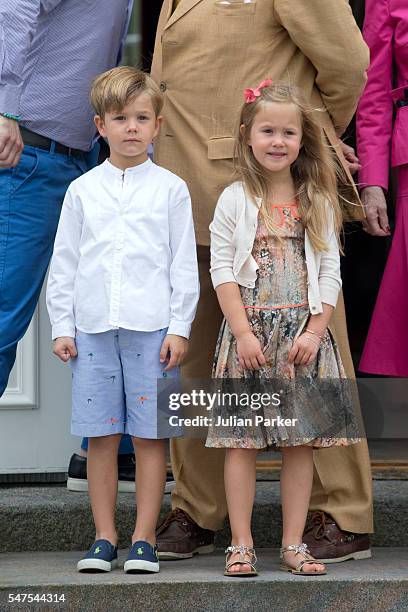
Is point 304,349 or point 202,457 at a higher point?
point 304,349

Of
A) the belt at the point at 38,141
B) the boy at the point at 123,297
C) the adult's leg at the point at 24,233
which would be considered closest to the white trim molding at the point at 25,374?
the adult's leg at the point at 24,233

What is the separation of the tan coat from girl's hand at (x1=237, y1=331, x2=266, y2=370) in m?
0.39

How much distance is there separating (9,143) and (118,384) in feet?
2.34

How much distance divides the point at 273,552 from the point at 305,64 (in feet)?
4.69

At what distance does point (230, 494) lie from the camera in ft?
10.3

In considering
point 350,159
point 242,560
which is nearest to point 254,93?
point 350,159

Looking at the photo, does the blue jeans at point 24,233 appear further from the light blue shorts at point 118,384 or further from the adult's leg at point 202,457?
the adult's leg at point 202,457

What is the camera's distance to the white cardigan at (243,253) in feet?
10.3

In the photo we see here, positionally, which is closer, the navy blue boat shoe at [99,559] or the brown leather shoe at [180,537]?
the navy blue boat shoe at [99,559]

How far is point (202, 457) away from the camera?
138 inches

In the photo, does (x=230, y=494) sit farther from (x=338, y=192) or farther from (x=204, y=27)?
(x=204, y=27)

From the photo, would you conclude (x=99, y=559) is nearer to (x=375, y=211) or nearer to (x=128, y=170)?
(x=128, y=170)

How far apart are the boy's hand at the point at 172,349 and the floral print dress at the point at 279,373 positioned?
Result: 0.14 meters

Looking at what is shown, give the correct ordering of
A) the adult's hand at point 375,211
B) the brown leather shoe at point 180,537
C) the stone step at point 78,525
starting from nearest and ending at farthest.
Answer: the brown leather shoe at point 180,537, the adult's hand at point 375,211, the stone step at point 78,525
